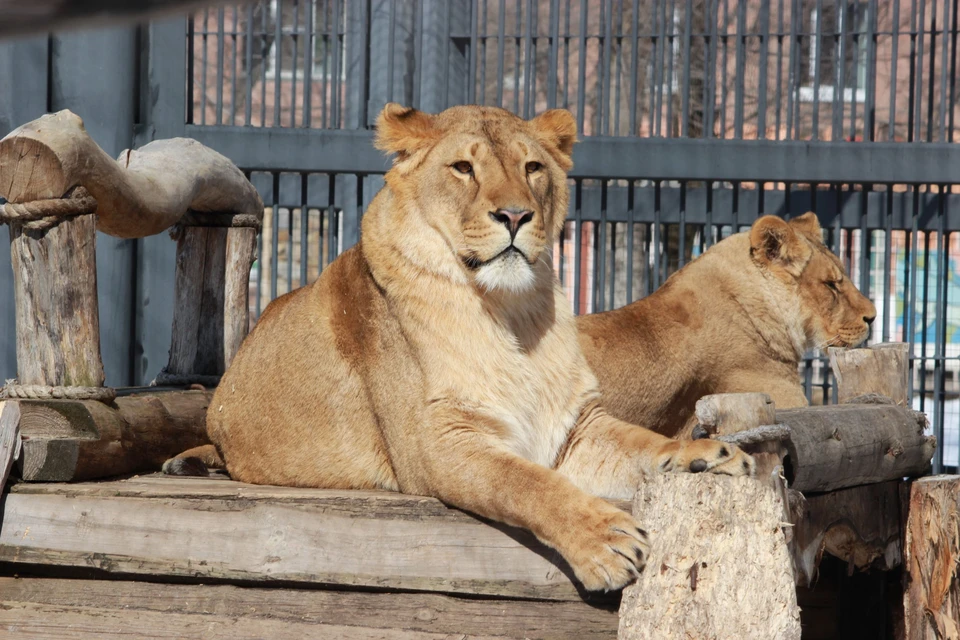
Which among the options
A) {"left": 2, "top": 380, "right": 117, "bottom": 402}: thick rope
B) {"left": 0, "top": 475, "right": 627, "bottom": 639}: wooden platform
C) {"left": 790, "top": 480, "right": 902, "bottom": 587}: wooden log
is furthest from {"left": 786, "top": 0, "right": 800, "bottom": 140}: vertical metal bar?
{"left": 2, "top": 380, "right": 117, "bottom": 402}: thick rope

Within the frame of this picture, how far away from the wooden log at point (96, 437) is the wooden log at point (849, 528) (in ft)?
7.17

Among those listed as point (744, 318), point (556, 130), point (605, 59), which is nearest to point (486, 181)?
point (556, 130)

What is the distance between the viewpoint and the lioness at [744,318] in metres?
5.16

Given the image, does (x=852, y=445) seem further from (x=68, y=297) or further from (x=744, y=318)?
(x=68, y=297)

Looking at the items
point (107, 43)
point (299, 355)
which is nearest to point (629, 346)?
point (299, 355)

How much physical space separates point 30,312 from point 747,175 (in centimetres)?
389

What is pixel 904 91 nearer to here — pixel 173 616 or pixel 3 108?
pixel 3 108

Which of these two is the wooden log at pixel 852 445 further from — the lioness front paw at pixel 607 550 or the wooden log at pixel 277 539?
the wooden log at pixel 277 539

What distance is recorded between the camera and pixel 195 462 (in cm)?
402

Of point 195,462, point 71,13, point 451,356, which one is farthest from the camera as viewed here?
point 195,462

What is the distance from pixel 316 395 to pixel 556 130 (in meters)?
1.18

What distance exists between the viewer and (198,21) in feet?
21.8

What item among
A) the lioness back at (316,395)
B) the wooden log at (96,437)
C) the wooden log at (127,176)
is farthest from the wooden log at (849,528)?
the wooden log at (127,176)

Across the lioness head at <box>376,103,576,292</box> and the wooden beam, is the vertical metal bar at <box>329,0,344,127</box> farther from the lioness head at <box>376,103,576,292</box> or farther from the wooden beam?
the wooden beam
